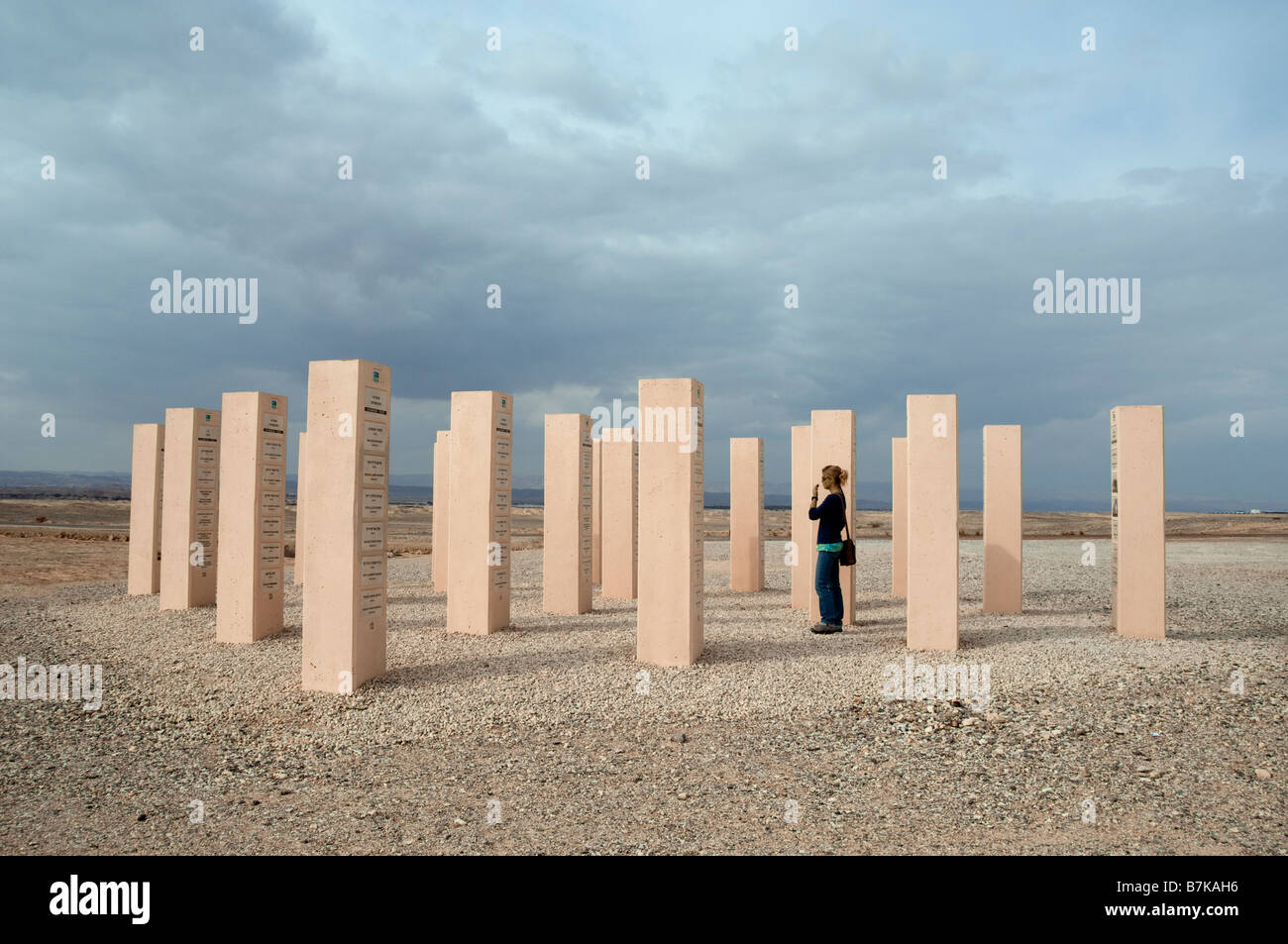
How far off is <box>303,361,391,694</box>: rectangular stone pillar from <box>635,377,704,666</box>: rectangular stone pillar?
3002 mm

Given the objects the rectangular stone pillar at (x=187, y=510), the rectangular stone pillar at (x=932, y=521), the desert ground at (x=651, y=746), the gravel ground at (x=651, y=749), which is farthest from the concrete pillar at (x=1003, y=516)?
the rectangular stone pillar at (x=187, y=510)

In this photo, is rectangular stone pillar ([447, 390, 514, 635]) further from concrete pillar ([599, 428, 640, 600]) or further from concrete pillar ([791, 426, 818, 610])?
concrete pillar ([791, 426, 818, 610])

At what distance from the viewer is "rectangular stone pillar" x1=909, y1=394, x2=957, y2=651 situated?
10.1 meters

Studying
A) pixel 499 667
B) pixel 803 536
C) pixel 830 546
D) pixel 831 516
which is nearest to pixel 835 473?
pixel 831 516

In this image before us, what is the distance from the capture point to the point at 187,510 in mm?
13523

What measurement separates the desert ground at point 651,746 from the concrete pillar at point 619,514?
2856 mm

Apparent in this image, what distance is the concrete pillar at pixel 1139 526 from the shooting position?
1134 centimetres

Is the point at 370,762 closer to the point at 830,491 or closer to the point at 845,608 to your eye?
the point at 830,491

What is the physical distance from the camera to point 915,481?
1032 centimetres

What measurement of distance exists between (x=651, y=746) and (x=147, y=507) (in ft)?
40.9

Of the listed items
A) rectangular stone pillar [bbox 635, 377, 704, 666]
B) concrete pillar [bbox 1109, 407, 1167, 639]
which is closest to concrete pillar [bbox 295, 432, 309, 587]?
rectangular stone pillar [bbox 635, 377, 704, 666]

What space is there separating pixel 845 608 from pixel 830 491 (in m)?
2.42

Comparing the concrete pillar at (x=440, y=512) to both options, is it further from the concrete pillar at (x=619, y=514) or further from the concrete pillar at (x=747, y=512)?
the concrete pillar at (x=747, y=512)

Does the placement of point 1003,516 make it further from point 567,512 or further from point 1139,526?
point 567,512
